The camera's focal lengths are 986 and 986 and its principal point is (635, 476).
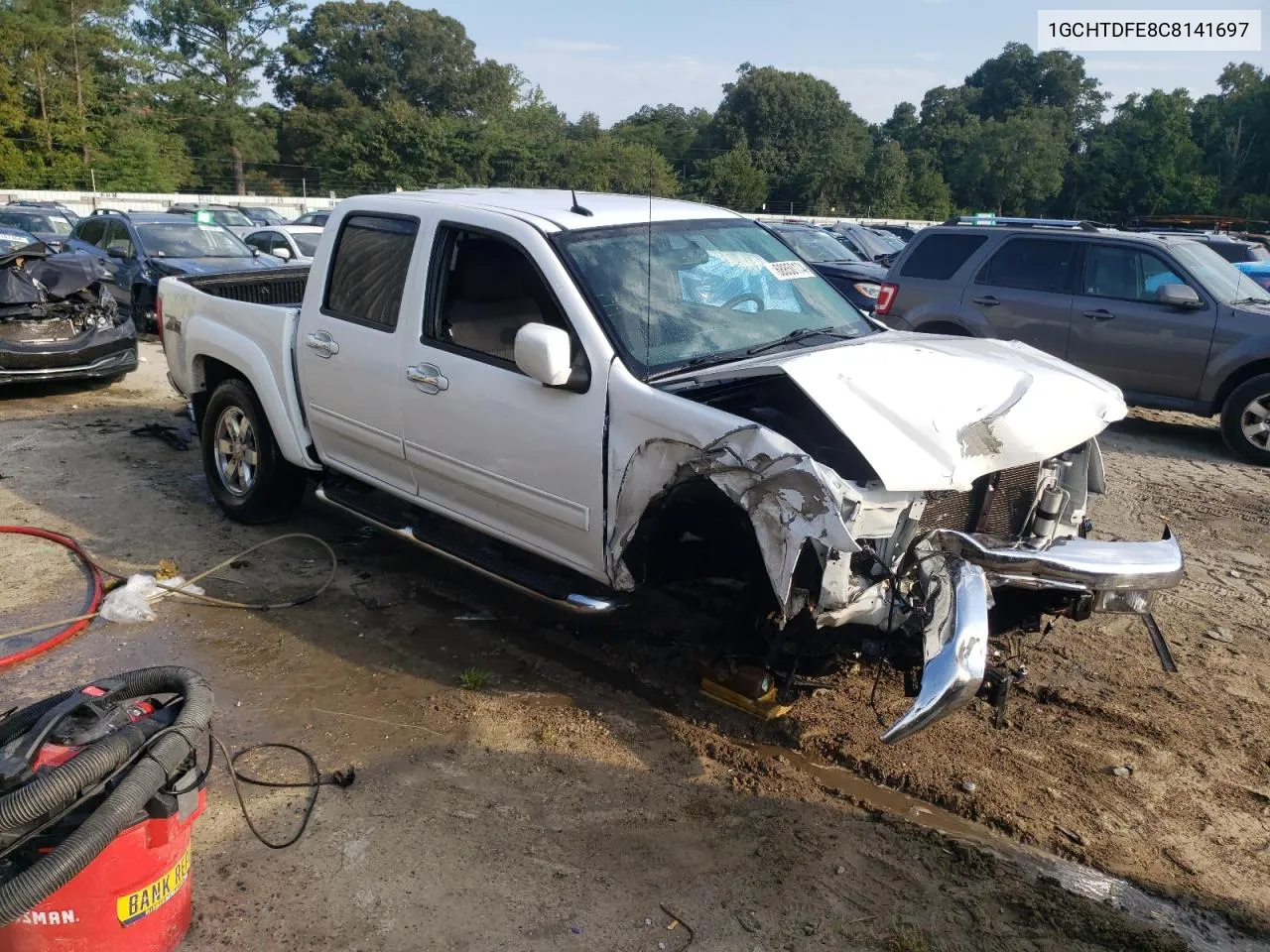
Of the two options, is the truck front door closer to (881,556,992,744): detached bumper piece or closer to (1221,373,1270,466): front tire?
(881,556,992,744): detached bumper piece

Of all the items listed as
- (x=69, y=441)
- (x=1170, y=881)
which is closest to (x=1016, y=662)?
(x=1170, y=881)

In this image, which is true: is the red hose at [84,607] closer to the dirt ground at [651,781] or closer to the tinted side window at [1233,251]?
the dirt ground at [651,781]

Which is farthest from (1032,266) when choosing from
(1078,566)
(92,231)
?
(92,231)

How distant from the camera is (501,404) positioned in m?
4.32

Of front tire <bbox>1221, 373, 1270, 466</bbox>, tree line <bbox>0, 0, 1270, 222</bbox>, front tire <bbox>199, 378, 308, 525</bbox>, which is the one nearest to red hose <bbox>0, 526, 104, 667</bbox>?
front tire <bbox>199, 378, 308, 525</bbox>

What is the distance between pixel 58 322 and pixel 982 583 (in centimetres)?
931

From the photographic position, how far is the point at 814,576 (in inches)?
134

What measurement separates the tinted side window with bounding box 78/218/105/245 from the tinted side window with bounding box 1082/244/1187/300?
42.9 feet

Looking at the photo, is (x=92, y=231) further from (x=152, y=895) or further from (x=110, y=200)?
(x=110, y=200)

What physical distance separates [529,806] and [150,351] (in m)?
11.0

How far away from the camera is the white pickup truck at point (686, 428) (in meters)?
3.43

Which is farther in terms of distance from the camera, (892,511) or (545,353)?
(545,353)

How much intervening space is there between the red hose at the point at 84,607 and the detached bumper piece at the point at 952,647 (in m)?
3.87

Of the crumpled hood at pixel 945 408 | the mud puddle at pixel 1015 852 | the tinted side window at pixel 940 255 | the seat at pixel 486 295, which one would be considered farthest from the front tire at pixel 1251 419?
the seat at pixel 486 295
